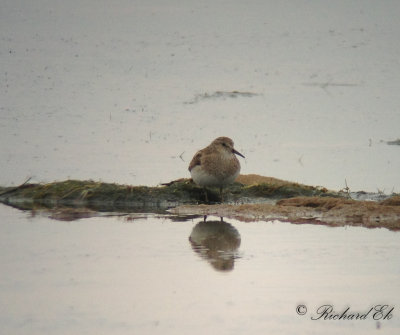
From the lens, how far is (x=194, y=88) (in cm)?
2411

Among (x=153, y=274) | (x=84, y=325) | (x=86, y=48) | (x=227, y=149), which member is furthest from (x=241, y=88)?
(x=84, y=325)

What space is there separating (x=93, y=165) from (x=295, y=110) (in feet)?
22.6

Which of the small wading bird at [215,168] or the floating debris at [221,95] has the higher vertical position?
the floating debris at [221,95]

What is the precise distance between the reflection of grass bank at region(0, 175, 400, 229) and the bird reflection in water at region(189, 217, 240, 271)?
Result: 2.34 feet

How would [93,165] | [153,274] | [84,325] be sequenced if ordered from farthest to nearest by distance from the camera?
[93,165] → [153,274] → [84,325]

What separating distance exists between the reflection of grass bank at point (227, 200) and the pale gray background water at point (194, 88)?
1191 millimetres

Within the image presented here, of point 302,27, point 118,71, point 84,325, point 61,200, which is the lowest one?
point 84,325

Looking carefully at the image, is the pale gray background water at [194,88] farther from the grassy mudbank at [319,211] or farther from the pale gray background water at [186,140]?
the grassy mudbank at [319,211]

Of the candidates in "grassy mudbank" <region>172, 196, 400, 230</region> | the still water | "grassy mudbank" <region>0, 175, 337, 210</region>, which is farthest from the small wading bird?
the still water

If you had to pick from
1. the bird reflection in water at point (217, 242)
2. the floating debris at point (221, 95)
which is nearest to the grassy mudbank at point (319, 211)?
the bird reflection in water at point (217, 242)

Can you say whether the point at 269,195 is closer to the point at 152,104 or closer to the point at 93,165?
the point at 93,165

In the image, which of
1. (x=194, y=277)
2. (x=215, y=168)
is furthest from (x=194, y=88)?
(x=194, y=277)

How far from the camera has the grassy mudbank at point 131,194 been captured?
13484 mm

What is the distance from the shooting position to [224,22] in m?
30.8
